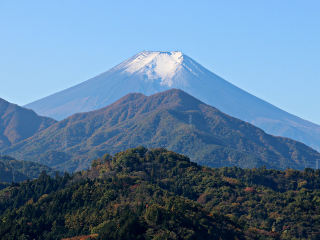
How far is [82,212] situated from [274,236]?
1124 inches

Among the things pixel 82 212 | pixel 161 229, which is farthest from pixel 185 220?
pixel 82 212

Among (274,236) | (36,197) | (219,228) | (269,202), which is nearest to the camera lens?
(219,228)

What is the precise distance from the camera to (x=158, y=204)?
85.8 m

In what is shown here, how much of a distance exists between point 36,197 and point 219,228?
130ft

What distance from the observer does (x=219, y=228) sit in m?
82.9

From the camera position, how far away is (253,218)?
359 ft

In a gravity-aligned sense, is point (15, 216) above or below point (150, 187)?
below

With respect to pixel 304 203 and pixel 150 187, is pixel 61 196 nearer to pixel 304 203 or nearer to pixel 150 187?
pixel 150 187

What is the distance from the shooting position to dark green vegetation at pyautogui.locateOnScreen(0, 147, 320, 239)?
257ft

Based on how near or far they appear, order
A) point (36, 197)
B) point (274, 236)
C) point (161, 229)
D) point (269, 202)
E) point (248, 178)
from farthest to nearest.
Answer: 1. point (248, 178)
2. point (269, 202)
3. point (36, 197)
4. point (274, 236)
5. point (161, 229)

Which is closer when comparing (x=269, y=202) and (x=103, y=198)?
(x=103, y=198)

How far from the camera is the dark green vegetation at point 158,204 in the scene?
78375 millimetres

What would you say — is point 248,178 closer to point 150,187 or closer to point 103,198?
point 150,187

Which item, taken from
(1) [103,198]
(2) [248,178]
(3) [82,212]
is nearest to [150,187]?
(1) [103,198]
